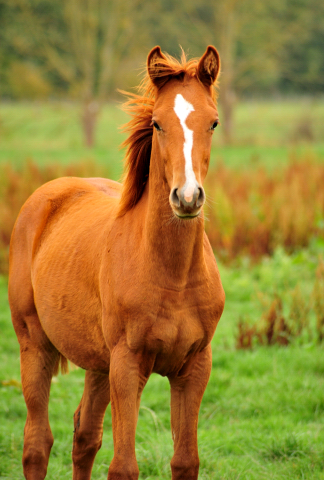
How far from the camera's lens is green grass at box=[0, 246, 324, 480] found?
361 centimetres

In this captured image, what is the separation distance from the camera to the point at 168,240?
8.40ft

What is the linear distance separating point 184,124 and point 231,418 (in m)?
2.83

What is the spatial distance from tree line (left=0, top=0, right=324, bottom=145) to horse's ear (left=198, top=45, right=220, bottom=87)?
2137cm

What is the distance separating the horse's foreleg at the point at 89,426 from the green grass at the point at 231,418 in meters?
0.32

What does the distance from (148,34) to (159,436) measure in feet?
81.6

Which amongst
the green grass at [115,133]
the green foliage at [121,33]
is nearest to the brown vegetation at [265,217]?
the green grass at [115,133]

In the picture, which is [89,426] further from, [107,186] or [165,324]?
[107,186]

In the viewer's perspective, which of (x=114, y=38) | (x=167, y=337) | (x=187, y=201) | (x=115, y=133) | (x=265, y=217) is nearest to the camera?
(x=187, y=201)

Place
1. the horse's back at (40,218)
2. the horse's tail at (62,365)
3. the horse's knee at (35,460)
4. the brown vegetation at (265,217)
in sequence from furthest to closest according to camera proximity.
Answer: the brown vegetation at (265,217), the horse's tail at (62,365), the horse's back at (40,218), the horse's knee at (35,460)

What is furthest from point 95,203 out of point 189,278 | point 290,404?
point 290,404

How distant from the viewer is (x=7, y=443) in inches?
155

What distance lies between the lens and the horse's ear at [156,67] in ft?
8.28

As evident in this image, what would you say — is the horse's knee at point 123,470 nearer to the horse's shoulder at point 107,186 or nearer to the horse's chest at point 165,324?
the horse's chest at point 165,324

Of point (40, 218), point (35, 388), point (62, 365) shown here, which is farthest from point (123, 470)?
point (40, 218)
